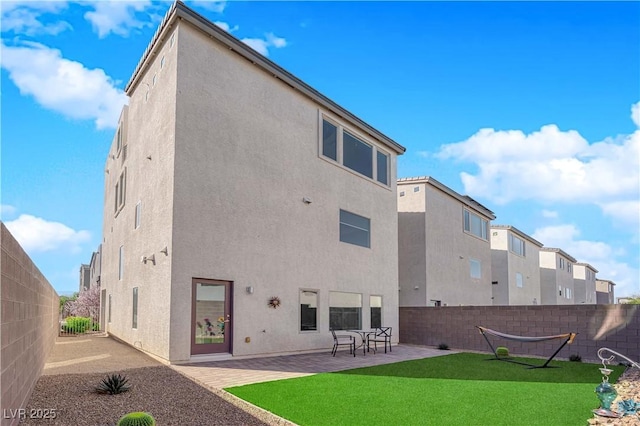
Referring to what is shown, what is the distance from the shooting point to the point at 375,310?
1808 cm

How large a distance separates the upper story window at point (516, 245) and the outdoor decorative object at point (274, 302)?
26.0 m

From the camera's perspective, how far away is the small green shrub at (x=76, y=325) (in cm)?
2095

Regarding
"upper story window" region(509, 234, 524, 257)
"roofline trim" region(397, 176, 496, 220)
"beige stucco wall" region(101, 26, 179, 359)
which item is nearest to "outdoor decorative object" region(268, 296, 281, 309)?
"beige stucco wall" region(101, 26, 179, 359)

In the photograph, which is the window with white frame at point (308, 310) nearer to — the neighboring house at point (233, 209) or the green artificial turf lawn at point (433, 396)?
the neighboring house at point (233, 209)

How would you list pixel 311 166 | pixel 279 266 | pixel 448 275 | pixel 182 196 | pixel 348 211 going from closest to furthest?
pixel 182 196 → pixel 279 266 → pixel 311 166 → pixel 348 211 → pixel 448 275

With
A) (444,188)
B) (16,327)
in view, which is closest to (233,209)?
(16,327)

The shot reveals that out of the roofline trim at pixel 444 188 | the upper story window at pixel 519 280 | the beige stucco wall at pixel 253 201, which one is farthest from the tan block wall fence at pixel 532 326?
the upper story window at pixel 519 280

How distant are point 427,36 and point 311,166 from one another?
17.3 ft

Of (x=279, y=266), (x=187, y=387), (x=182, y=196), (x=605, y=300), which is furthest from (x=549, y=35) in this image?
(x=605, y=300)

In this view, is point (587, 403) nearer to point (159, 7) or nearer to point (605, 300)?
point (159, 7)

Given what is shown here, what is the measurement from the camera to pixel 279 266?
1377 centimetres

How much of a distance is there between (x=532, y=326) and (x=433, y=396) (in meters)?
9.11

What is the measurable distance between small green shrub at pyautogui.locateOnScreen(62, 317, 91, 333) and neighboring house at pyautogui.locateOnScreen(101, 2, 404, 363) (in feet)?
14.5

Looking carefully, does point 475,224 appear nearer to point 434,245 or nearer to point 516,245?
point 434,245
